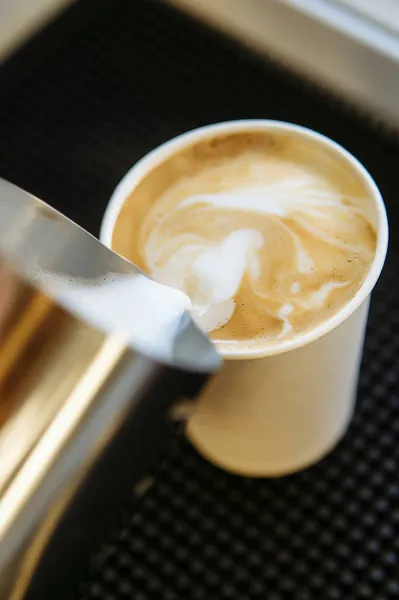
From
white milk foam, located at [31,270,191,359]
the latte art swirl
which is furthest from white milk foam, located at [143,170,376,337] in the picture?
white milk foam, located at [31,270,191,359]

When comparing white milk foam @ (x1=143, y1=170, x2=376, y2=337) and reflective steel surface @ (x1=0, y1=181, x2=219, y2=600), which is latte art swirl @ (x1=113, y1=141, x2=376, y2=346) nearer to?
white milk foam @ (x1=143, y1=170, x2=376, y2=337)

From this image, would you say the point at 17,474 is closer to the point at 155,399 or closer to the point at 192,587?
the point at 155,399

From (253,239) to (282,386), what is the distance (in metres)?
0.09

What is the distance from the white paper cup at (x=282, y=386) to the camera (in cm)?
40

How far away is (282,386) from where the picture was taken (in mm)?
429

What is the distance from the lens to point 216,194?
0.44 meters

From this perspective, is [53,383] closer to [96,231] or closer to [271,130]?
[271,130]

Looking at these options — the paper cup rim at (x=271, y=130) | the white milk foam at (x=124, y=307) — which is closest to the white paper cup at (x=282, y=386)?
the paper cup rim at (x=271, y=130)

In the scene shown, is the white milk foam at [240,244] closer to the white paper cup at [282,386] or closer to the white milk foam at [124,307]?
the white paper cup at [282,386]

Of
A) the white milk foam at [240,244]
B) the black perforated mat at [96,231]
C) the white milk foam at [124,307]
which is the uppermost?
the white milk foam at [124,307]

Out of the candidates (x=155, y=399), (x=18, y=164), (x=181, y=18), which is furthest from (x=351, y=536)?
(x=181, y=18)

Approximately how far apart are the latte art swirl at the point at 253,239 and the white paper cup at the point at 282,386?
1 centimetres

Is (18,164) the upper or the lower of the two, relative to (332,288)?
lower

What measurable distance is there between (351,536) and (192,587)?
12 centimetres
